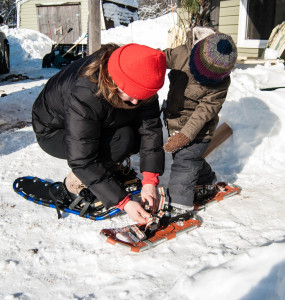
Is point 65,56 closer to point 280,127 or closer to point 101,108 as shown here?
point 280,127

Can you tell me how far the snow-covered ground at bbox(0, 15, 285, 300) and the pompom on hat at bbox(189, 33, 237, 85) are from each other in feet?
3.30

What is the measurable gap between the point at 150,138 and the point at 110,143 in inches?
11.4

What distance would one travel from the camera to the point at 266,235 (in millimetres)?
1945

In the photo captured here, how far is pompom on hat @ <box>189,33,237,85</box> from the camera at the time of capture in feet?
6.49

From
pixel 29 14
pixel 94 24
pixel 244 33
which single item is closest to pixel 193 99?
pixel 94 24

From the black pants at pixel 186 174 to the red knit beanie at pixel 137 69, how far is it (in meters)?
0.78

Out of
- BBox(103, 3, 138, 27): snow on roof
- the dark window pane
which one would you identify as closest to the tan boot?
the dark window pane

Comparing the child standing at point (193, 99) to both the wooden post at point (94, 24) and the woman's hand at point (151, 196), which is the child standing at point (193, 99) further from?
the wooden post at point (94, 24)

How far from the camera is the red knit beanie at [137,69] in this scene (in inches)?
62.7

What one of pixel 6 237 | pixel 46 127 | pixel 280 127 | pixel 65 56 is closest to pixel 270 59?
pixel 280 127

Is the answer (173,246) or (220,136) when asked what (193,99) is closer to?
(173,246)

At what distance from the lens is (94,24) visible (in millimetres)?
3844

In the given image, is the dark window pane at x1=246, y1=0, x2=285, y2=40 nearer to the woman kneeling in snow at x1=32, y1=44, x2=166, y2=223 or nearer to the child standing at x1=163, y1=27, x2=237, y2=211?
the child standing at x1=163, y1=27, x2=237, y2=211

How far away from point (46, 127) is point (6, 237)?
804 mm
